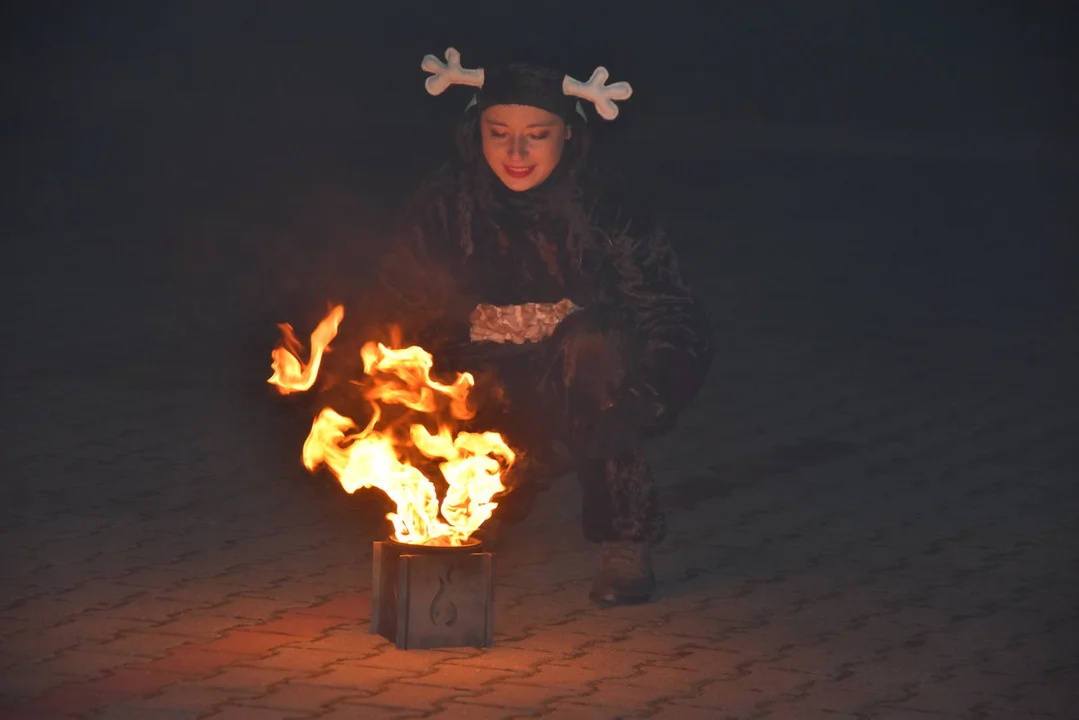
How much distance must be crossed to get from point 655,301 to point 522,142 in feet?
2.13

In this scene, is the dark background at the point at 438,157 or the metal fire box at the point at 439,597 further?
the dark background at the point at 438,157

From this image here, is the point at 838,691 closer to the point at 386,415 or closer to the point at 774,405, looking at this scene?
the point at 386,415

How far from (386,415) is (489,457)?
0.33 meters

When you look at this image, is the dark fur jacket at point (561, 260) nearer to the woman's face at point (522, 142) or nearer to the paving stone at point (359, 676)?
the woman's face at point (522, 142)

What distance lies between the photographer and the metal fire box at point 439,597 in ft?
18.7

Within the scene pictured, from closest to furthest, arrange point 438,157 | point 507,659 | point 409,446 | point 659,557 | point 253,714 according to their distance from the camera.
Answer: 1. point 253,714
2. point 507,659
3. point 409,446
4. point 659,557
5. point 438,157

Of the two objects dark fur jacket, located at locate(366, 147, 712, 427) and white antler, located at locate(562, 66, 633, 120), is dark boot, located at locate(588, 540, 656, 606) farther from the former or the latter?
white antler, located at locate(562, 66, 633, 120)

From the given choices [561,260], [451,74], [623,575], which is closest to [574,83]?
[451,74]

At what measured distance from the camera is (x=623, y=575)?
6.39 meters

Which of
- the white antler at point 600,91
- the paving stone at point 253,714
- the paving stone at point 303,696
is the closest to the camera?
the paving stone at point 253,714

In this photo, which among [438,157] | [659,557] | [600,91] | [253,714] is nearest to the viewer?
[253,714]

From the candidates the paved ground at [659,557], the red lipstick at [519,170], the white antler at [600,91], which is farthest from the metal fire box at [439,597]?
the white antler at [600,91]

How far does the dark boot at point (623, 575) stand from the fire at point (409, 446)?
1.47 feet

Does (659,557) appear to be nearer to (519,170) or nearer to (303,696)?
(519,170)
